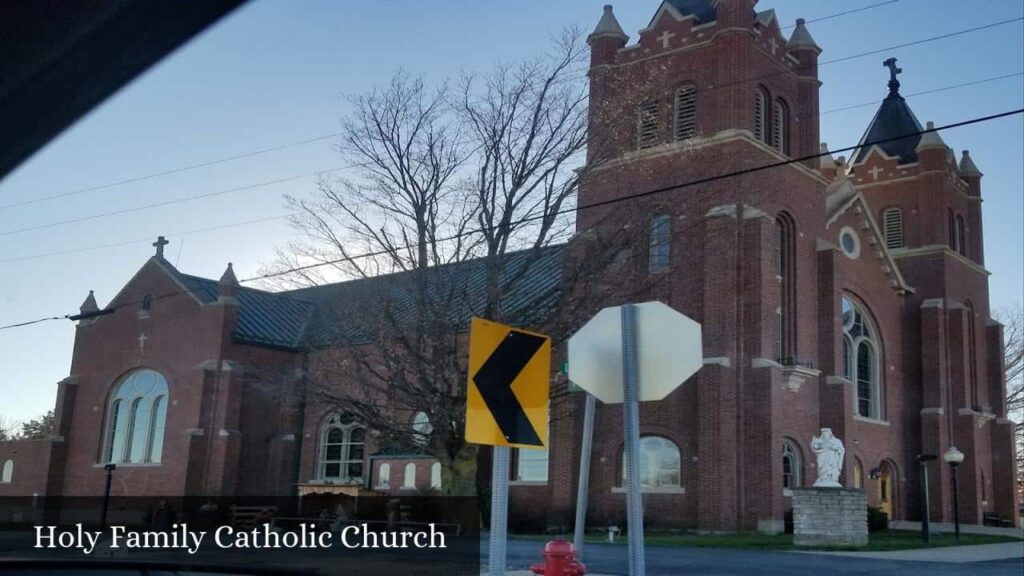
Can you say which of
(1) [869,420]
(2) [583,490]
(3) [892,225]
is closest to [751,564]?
(2) [583,490]

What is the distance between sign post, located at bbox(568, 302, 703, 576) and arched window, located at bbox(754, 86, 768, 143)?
27.3m

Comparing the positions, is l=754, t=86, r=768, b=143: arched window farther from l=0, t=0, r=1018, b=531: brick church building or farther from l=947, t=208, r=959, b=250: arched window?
l=947, t=208, r=959, b=250: arched window

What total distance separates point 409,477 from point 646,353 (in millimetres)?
30621

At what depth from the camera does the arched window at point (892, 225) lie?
43688 mm

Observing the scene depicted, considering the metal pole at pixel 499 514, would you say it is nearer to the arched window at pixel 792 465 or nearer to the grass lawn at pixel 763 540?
the grass lawn at pixel 763 540

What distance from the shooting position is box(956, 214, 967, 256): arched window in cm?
4406

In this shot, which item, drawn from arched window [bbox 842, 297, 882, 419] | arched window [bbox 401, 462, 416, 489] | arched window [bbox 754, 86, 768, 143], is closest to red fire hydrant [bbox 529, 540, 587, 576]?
arched window [bbox 754, 86, 768, 143]

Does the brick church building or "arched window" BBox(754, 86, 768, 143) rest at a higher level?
"arched window" BBox(754, 86, 768, 143)

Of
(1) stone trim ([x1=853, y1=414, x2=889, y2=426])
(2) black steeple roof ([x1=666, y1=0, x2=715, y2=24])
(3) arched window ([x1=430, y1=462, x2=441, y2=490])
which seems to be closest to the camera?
(2) black steeple roof ([x1=666, y1=0, x2=715, y2=24])

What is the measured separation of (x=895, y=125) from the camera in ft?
146

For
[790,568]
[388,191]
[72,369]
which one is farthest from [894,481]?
[72,369]

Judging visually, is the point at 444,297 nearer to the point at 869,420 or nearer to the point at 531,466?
the point at 531,466

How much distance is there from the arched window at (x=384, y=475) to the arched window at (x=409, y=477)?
0.75m

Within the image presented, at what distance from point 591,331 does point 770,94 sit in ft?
95.4
